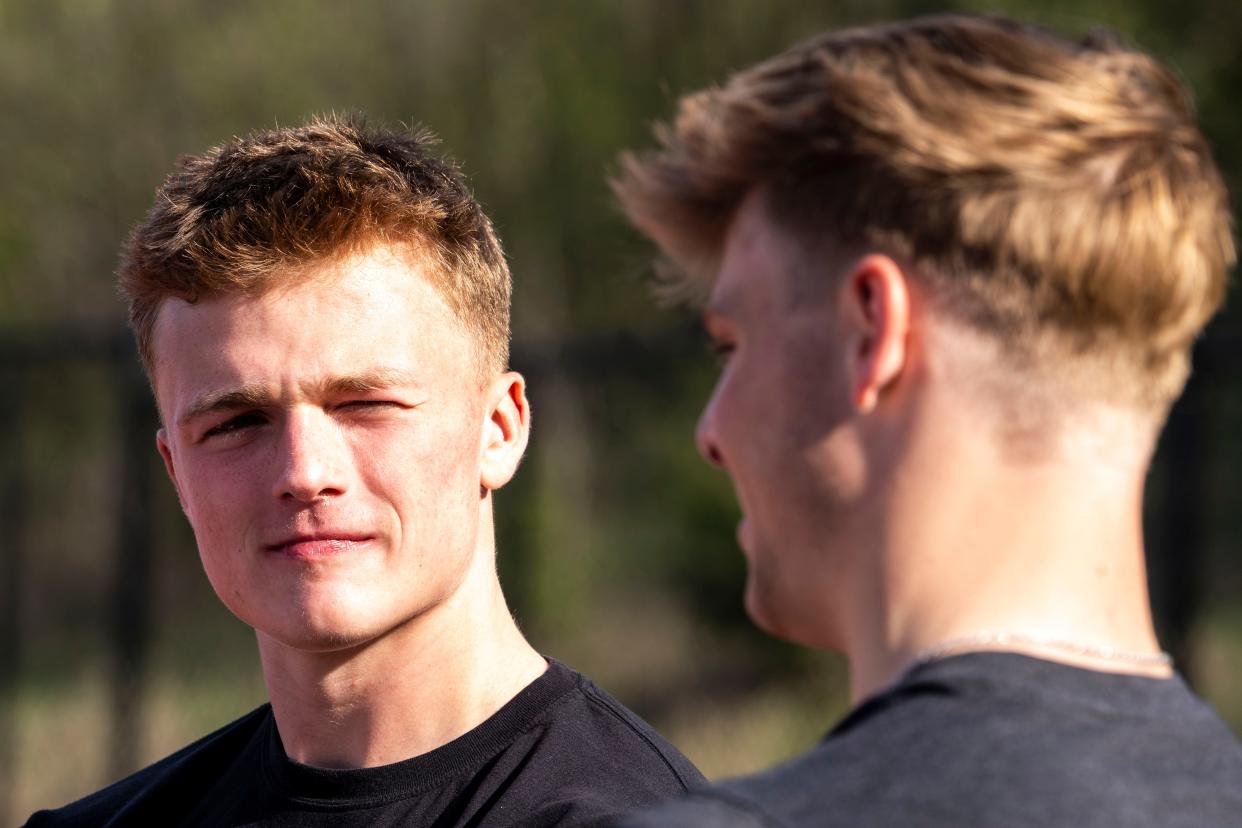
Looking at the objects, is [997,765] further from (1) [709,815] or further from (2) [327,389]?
(2) [327,389]

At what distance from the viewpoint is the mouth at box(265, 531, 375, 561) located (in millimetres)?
2152

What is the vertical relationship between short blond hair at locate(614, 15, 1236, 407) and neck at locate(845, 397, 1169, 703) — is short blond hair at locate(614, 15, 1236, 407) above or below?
above

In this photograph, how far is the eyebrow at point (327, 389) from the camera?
2.17m

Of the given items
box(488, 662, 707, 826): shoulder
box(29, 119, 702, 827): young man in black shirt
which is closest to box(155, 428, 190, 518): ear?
box(29, 119, 702, 827): young man in black shirt

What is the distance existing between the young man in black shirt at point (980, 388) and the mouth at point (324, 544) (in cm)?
84

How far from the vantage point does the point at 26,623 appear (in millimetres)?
8391

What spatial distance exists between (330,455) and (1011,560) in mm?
1119

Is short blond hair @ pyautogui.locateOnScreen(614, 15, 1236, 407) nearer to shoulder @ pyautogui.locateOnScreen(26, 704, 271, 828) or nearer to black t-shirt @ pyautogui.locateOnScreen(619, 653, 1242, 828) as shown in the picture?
black t-shirt @ pyautogui.locateOnScreen(619, 653, 1242, 828)

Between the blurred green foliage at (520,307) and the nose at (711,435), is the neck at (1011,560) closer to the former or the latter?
the nose at (711,435)

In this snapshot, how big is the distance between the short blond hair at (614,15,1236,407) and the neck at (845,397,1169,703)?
0.11 m

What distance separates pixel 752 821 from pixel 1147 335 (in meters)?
0.60

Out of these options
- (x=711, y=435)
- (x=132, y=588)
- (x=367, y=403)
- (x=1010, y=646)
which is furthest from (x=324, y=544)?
(x=132, y=588)

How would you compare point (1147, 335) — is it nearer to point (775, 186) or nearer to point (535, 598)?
point (775, 186)

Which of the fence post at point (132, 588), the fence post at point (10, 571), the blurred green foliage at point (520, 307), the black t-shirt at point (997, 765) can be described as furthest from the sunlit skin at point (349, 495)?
the fence post at point (10, 571)
